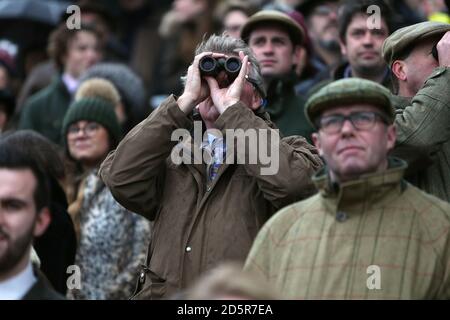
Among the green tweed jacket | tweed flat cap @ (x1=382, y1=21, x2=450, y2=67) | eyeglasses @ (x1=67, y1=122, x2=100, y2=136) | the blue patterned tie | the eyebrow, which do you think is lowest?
the green tweed jacket

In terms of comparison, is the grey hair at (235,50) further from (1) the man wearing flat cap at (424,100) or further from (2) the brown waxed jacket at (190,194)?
(1) the man wearing flat cap at (424,100)

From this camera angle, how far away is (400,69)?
8500 millimetres

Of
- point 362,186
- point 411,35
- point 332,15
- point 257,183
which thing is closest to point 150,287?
point 257,183

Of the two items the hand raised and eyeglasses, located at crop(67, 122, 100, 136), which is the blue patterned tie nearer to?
the hand raised

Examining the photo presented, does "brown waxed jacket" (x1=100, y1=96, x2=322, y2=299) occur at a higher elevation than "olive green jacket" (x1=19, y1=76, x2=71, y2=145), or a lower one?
lower

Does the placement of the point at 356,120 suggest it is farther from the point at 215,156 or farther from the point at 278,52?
the point at 278,52

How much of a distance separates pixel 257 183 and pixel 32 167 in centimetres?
129

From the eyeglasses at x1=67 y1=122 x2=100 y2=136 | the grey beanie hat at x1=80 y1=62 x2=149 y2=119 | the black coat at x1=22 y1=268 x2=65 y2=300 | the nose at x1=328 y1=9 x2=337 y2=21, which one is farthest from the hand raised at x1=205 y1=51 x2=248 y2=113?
the nose at x1=328 y1=9 x2=337 y2=21

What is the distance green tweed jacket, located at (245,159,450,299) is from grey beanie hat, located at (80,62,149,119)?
5.73 m

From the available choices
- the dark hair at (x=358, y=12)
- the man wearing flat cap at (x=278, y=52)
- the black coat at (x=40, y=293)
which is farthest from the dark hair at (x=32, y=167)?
the dark hair at (x=358, y=12)

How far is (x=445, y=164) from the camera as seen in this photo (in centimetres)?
809

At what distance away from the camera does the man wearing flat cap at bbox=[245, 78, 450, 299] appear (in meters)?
6.83

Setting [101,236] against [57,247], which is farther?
[101,236]
